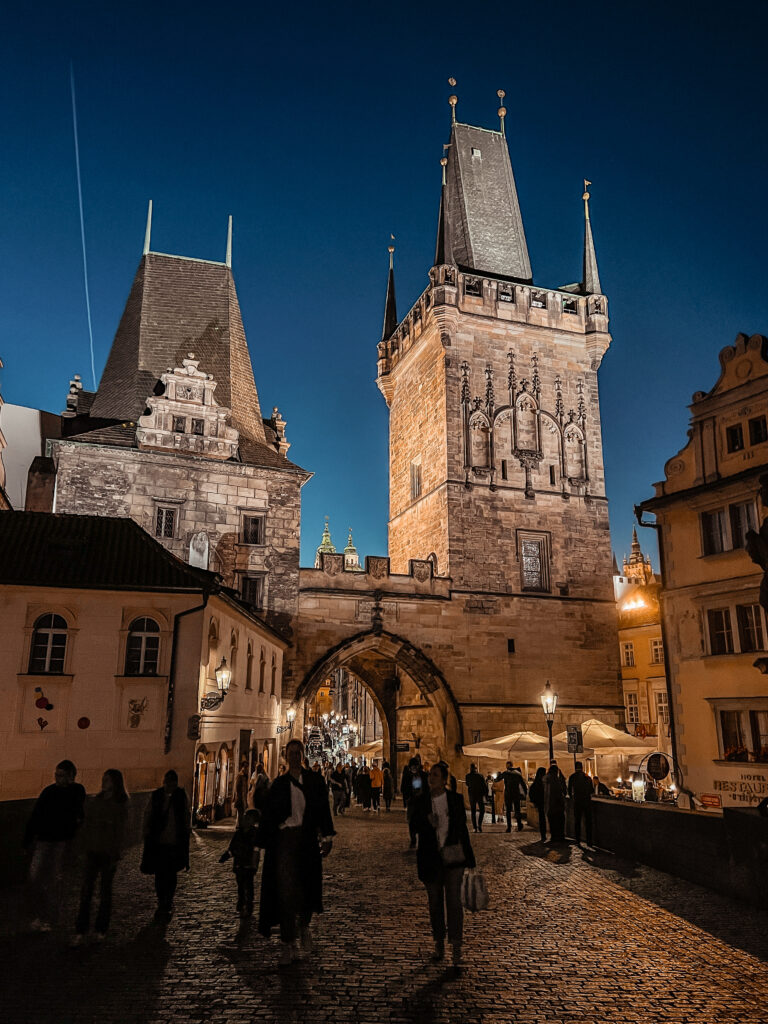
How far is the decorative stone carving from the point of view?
27.8 meters

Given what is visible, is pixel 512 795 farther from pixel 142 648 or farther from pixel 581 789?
pixel 142 648

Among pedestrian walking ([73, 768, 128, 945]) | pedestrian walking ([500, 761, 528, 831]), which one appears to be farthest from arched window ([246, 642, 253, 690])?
pedestrian walking ([73, 768, 128, 945])

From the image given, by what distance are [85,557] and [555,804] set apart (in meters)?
10.4

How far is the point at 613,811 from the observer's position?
13805 millimetres

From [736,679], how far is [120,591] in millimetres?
14061

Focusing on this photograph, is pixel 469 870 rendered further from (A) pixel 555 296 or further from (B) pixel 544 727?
(A) pixel 555 296

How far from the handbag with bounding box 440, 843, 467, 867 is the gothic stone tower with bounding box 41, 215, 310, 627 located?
21.3 meters

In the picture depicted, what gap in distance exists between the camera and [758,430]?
21.0 m

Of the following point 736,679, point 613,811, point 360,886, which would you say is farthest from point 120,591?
point 736,679

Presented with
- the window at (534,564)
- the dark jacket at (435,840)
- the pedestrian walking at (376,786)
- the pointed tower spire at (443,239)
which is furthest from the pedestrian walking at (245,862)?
the pointed tower spire at (443,239)

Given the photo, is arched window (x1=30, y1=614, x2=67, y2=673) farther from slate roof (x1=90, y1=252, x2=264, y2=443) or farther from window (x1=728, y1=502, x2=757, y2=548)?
window (x1=728, y1=502, x2=757, y2=548)

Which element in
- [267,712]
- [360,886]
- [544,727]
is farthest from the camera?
[544,727]

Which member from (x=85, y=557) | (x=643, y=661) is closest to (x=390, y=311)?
(x=643, y=661)

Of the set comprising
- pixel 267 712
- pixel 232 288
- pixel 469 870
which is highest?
pixel 232 288
